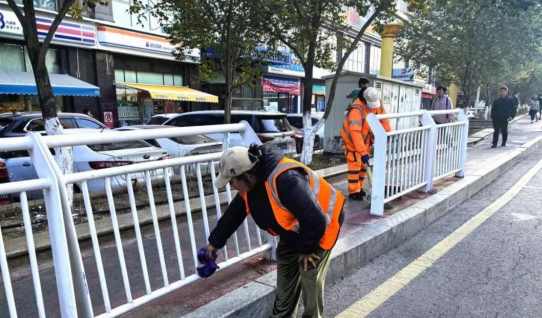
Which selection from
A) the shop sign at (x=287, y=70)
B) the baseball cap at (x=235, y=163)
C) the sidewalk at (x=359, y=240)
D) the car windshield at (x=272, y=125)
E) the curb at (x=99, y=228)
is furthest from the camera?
the shop sign at (x=287, y=70)

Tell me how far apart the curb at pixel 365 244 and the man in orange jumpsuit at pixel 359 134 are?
0.89 meters

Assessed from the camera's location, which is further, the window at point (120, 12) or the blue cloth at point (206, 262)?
the window at point (120, 12)

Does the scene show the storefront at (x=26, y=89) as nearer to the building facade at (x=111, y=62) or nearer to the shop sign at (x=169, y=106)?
the building facade at (x=111, y=62)

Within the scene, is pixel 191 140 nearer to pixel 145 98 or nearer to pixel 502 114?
pixel 502 114

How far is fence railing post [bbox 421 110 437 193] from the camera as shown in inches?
203

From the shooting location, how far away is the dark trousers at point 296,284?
237 centimetres

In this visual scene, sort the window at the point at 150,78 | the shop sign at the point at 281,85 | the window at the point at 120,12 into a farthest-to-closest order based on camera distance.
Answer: the shop sign at the point at 281,85
the window at the point at 150,78
the window at the point at 120,12

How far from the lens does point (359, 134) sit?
5.01 meters


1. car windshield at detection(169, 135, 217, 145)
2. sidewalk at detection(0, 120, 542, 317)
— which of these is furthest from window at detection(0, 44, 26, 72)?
sidewalk at detection(0, 120, 542, 317)

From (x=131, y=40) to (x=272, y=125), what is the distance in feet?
32.7

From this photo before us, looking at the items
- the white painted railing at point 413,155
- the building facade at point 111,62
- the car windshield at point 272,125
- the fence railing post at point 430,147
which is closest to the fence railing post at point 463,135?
the white painted railing at point 413,155

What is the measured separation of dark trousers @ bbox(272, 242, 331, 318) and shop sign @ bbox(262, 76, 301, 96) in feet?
71.1

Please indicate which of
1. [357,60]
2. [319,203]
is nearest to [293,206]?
[319,203]

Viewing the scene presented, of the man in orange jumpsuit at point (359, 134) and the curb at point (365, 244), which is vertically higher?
the man in orange jumpsuit at point (359, 134)
